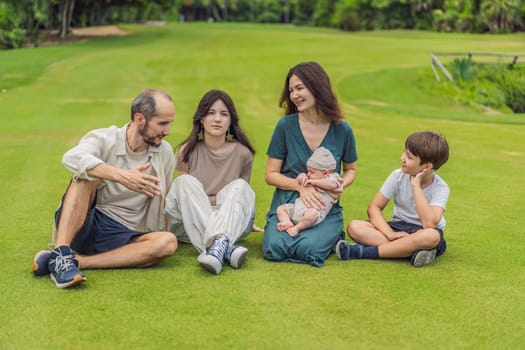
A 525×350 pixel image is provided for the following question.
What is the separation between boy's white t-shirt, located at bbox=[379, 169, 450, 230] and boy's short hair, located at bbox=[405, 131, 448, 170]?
24 centimetres

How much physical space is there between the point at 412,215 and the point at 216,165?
159 cm

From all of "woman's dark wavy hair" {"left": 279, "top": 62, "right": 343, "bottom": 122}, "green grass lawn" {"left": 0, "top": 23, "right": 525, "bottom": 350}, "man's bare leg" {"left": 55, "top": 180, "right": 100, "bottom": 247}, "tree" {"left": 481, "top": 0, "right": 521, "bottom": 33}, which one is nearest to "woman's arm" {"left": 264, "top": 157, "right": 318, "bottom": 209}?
"green grass lawn" {"left": 0, "top": 23, "right": 525, "bottom": 350}

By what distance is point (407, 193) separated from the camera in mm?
5930

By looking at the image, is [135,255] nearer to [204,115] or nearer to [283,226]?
[283,226]

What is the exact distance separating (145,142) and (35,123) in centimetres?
1011

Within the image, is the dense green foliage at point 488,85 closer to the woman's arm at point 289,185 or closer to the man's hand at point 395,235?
the woman's arm at point 289,185

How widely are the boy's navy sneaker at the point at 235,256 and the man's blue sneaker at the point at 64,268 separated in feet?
3.41

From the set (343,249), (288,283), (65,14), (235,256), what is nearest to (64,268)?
(235,256)

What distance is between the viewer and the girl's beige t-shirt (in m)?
6.11

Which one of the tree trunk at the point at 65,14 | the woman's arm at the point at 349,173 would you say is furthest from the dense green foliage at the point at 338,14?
the woman's arm at the point at 349,173

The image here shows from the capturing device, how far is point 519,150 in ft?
41.5

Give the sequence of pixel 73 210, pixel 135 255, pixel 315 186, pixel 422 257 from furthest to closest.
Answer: pixel 315 186 → pixel 422 257 → pixel 135 255 → pixel 73 210

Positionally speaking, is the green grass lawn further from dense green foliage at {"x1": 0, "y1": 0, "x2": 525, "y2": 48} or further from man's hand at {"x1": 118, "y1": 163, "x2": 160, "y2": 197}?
dense green foliage at {"x1": 0, "y1": 0, "x2": 525, "y2": 48}

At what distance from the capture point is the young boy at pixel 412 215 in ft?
18.4
